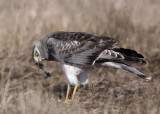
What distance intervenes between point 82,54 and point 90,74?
1.47 metres

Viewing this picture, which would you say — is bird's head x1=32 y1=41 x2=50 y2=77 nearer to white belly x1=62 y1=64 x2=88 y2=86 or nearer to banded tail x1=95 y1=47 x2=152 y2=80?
white belly x1=62 y1=64 x2=88 y2=86

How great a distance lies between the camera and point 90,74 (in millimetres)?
7117

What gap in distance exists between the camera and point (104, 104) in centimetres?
550

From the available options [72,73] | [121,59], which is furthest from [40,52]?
[121,59]

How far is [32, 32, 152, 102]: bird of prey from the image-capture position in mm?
Answer: 5445

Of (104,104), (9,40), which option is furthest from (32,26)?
(104,104)

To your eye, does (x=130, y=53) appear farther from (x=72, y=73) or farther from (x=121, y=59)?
(x=72, y=73)

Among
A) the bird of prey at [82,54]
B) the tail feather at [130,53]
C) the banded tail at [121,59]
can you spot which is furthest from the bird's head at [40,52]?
the tail feather at [130,53]

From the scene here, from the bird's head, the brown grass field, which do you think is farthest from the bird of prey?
the brown grass field

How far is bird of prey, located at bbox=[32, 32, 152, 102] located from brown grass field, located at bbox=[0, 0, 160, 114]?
0.46 metres

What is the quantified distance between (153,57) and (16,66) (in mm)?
2719

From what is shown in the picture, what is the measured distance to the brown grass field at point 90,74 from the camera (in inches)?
200

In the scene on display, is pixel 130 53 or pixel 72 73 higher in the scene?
pixel 130 53

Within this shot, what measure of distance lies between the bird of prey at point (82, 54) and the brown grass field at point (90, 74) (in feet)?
1.51
